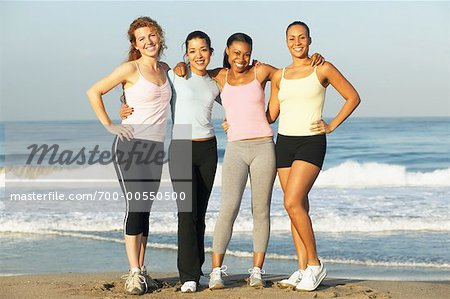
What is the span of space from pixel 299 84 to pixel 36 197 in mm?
8664

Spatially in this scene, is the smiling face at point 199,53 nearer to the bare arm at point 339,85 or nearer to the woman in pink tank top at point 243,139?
the woman in pink tank top at point 243,139

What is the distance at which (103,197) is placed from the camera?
12375 mm

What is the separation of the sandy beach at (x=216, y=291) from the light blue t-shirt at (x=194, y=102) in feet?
3.51

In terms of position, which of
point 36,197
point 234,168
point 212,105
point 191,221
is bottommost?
point 36,197

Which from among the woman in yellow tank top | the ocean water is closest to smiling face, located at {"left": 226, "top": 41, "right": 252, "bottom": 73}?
the woman in yellow tank top

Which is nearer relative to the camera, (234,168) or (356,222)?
(234,168)

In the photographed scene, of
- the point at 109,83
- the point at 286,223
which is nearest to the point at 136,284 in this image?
the point at 109,83

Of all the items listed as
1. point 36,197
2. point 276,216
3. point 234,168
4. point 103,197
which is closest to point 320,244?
point 276,216

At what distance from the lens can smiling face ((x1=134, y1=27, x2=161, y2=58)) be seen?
507 centimetres

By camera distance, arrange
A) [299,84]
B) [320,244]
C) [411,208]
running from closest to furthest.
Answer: [299,84] → [320,244] → [411,208]

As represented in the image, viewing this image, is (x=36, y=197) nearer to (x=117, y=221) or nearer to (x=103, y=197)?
(x=103, y=197)

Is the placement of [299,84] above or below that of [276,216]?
above

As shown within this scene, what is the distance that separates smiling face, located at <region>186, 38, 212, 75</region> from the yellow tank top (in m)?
0.53

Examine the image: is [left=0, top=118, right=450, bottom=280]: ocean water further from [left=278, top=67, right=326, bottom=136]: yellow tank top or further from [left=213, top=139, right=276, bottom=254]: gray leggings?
[left=278, top=67, right=326, bottom=136]: yellow tank top
